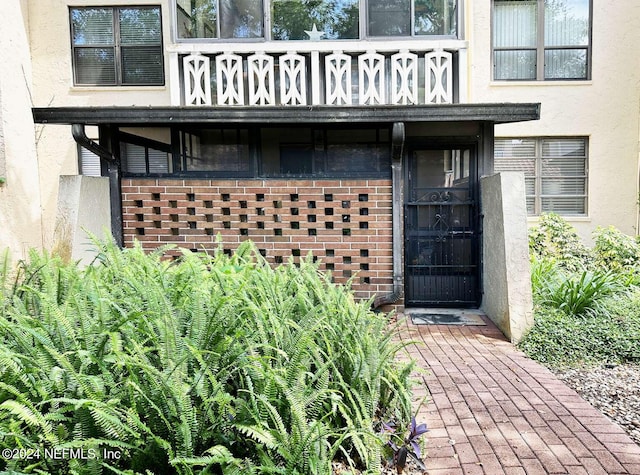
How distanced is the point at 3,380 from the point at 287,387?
3.93 ft

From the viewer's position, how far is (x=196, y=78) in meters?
6.51

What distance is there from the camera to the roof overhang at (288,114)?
5504 mm

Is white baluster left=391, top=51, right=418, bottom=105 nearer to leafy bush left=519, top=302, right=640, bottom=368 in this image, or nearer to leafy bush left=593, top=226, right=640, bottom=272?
leafy bush left=519, top=302, right=640, bottom=368

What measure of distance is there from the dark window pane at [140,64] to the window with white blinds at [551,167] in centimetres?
680

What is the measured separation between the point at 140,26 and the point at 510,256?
311 inches

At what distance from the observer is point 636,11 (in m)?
8.88

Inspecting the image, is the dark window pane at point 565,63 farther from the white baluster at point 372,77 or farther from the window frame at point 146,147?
the window frame at point 146,147

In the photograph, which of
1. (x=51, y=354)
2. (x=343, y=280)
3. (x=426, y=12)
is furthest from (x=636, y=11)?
(x=51, y=354)

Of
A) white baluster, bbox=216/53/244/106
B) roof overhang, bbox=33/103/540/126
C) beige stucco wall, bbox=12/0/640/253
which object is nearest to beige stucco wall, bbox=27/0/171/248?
beige stucco wall, bbox=12/0/640/253

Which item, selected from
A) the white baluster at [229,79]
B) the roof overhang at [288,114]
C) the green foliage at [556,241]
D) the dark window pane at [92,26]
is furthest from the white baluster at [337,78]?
the dark window pane at [92,26]

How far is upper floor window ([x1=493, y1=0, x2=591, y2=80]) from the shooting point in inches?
360

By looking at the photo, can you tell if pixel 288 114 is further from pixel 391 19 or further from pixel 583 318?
pixel 583 318

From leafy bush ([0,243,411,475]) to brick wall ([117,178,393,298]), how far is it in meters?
3.24

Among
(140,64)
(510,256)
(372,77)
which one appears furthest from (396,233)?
(140,64)
